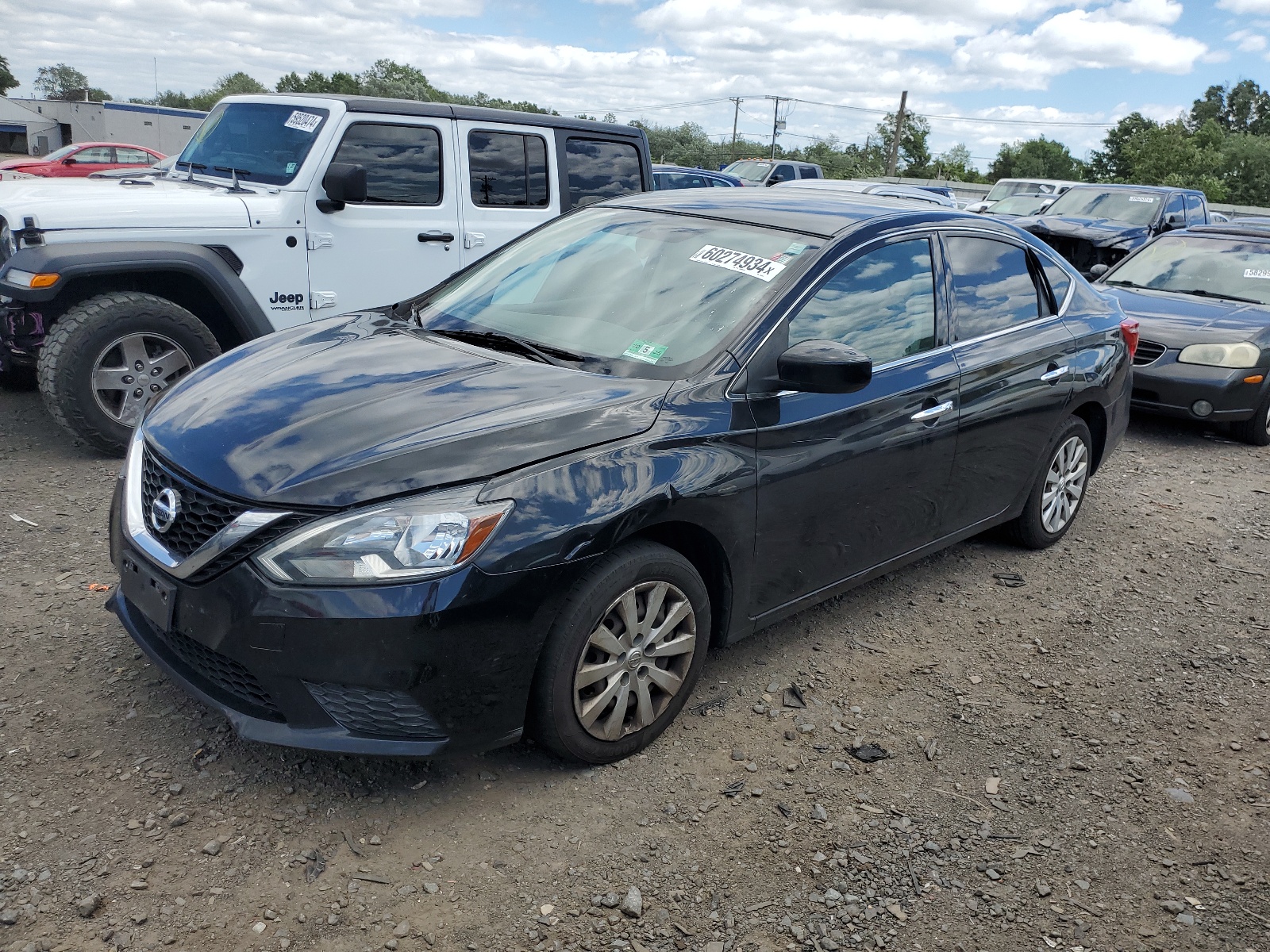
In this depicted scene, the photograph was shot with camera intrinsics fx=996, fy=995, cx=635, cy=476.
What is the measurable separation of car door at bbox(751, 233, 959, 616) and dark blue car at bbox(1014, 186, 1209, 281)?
36.6 ft

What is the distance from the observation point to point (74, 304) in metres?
5.47

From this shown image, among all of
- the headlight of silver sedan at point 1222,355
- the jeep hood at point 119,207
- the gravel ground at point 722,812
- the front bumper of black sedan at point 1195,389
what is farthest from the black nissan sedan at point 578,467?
A: the headlight of silver sedan at point 1222,355

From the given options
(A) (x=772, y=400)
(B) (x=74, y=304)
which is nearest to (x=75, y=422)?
(B) (x=74, y=304)

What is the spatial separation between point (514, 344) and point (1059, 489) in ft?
10.1

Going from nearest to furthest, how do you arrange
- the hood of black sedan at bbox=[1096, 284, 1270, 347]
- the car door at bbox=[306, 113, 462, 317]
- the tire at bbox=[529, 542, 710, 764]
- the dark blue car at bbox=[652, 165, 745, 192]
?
the tire at bbox=[529, 542, 710, 764]
the car door at bbox=[306, 113, 462, 317]
the hood of black sedan at bbox=[1096, 284, 1270, 347]
the dark blue car at bbox=[652, 165, 745, 192]

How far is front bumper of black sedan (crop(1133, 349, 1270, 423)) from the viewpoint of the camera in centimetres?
746

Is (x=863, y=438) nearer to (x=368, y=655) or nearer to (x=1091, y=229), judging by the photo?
(x=368, y=655)

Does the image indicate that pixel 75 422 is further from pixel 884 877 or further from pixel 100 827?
pixel 884 877

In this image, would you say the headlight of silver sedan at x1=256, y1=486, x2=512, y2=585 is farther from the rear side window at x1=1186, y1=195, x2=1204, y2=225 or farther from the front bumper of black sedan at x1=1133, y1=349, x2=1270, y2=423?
the rear side window at x1=1186, y1=195, x2=1204, y2=225

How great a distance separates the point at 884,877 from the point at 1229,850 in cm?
111

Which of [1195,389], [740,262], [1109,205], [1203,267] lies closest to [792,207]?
[740,262]

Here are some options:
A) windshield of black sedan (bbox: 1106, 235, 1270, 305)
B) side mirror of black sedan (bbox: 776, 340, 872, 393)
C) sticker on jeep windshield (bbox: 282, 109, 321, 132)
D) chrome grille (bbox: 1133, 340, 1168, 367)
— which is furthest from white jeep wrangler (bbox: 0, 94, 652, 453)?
windshield of black sedan (bbox: 1106, 235, 1270, 305)

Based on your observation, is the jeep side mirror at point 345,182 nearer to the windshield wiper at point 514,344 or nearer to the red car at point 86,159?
the windshield wiper at point 514,344

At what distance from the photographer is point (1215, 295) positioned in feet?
27.9
